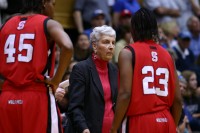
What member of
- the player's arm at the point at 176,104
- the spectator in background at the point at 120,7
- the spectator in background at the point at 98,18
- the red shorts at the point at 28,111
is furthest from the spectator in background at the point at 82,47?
the red shorts at the point at 28,111

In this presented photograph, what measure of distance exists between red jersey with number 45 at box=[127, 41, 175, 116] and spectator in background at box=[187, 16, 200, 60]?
882cm

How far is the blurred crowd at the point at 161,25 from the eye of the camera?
11766mm

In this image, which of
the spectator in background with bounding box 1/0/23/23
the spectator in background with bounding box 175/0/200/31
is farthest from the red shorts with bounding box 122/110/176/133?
the spectator in background with bounding box 175/0/200/31

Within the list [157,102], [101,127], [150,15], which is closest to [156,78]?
[157,102]

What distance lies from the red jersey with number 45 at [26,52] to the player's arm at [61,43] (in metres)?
0.10

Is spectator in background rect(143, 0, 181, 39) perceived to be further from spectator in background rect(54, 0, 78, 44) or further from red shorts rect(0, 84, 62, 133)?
red shorts rect(0, 84, 62, 133)

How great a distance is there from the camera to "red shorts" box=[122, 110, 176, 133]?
6238mm

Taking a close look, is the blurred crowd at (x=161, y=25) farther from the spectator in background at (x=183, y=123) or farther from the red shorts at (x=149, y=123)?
the red shorts at (x=149, y=123)

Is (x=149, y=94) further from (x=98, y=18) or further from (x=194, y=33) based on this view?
(x=194, y=33)

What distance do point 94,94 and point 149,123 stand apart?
1.11 metres

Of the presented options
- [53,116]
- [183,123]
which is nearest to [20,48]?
[53,116]

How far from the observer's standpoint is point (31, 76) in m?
6.26

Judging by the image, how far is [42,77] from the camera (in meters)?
6.29

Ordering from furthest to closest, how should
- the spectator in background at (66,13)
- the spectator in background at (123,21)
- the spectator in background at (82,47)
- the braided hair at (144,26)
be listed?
the spectator in background at (66,13), the spectator in background at (123,21), the spectator in background at (82,47), the braided hair at (144,26)
